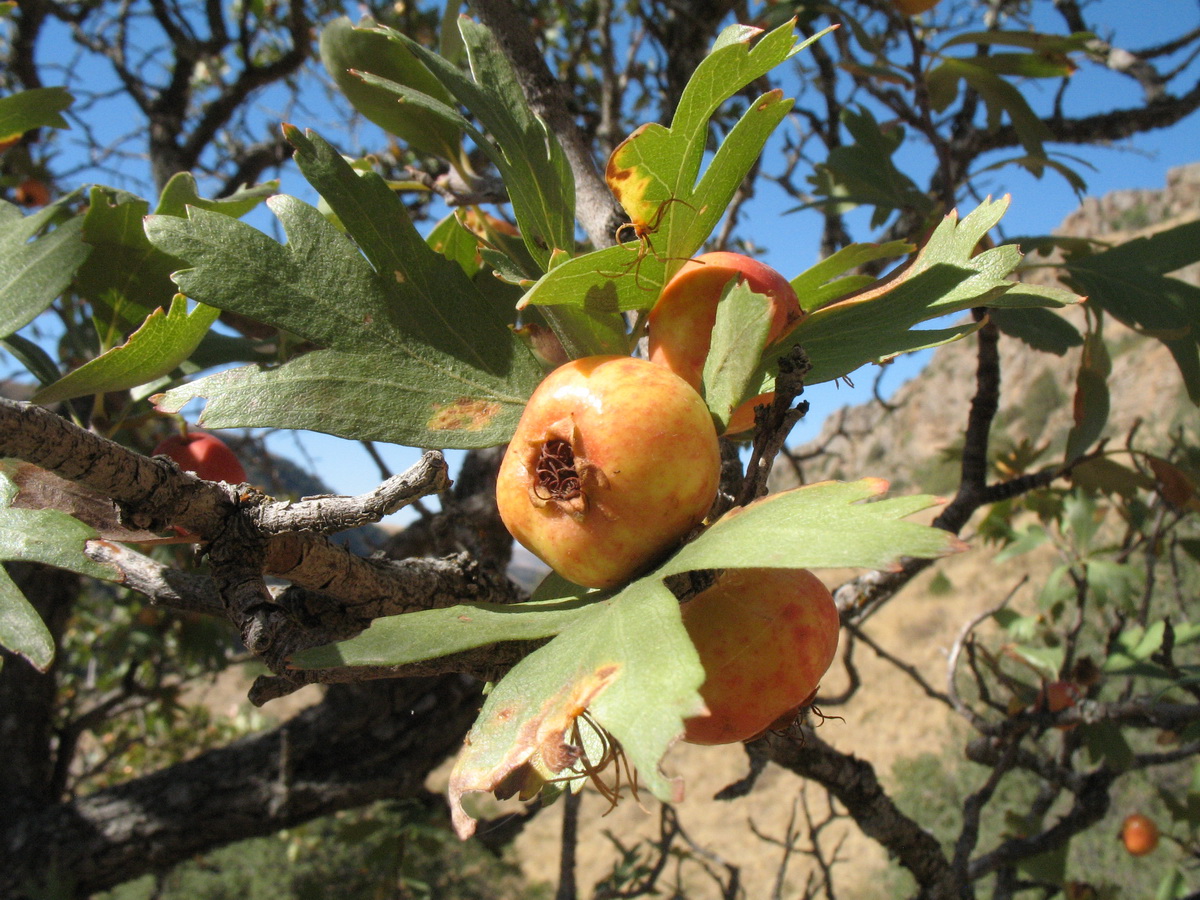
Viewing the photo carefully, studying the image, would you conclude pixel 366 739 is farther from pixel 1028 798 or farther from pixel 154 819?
pixel 1028 798

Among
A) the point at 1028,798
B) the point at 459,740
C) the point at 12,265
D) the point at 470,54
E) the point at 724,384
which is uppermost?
the point at 470,54

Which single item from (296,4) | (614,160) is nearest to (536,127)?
(614,160)

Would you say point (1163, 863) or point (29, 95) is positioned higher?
point (29, 95)

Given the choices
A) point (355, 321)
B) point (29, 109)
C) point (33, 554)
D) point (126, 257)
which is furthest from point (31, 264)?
point (355, 321)

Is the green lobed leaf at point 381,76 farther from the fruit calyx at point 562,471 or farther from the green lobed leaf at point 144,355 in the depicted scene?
the fruit calyx at point 562,471

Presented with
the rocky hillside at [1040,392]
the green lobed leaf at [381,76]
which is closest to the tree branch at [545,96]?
the green lobed leaf at [381,76]

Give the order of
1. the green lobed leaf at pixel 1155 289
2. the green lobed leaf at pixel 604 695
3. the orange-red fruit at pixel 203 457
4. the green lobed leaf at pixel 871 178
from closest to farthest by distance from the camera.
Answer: the green lobed leaf at pixel 604 695 < the orange-red fruit at pixel 203 457 < the green lobed leaf at pixel 1155 289 < the green lobed leaf at pixel 871 178

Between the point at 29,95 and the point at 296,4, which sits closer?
the point at 29,95
